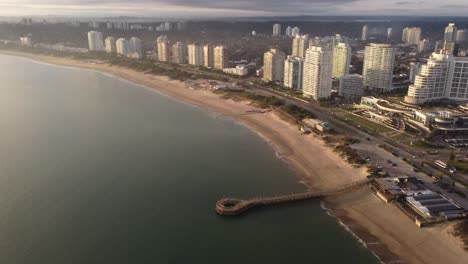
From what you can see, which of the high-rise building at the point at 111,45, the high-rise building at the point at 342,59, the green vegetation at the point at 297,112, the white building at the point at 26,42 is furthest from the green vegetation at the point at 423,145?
the white building at the point at 26,42

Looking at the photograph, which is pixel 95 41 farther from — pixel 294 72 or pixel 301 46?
pixel 294 72

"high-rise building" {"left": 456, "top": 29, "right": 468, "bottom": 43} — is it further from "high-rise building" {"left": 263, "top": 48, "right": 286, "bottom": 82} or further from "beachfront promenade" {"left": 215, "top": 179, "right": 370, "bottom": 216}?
"beachfront promenade" {"left": 215, "top": 179, "right": 370, "bottom": 216}

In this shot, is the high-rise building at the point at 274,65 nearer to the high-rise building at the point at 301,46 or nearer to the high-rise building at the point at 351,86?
the high-rise building at the point at 351,86

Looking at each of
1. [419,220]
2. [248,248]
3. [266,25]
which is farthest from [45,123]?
[266,25]

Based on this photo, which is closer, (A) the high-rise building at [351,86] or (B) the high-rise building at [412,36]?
(A) the high-rise building at [351,86]

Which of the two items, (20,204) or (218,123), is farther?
(218,123)

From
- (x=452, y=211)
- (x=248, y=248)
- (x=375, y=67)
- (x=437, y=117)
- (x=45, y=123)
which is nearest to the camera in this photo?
(x=248, y=248)

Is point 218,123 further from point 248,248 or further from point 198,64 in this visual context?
point 198,64
